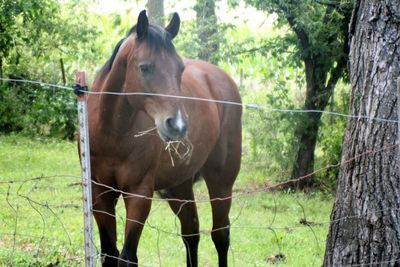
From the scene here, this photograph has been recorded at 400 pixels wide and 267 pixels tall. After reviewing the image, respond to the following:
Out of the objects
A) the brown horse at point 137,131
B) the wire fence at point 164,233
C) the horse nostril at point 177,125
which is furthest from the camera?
the wire fence at point 164,233

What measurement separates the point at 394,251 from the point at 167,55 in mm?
1902

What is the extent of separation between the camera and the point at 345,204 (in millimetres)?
3971

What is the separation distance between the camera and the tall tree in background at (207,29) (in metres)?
10.5

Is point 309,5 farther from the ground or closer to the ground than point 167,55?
farther from the ground

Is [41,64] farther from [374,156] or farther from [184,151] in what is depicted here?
[374,156]

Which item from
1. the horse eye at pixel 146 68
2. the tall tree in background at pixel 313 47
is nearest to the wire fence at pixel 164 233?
the horse eye at pixel 146 68

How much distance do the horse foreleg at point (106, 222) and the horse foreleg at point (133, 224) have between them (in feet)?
0.61

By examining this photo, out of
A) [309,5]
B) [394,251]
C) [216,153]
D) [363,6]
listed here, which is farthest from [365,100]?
[309,5]

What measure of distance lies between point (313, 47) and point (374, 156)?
6.27m

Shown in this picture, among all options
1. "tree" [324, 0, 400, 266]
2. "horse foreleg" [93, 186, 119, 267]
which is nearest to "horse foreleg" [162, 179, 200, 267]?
"horse foreleg" [93, 186, 119, 267]

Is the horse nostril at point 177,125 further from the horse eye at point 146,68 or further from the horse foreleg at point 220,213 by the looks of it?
the horse foreleg at point 220,213

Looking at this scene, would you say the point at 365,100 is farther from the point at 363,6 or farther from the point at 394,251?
the point at 394,251

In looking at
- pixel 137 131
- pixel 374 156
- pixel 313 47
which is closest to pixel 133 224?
pixel 137 131

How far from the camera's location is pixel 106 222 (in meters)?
4.75
